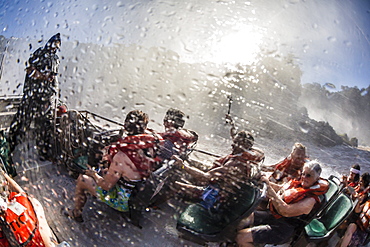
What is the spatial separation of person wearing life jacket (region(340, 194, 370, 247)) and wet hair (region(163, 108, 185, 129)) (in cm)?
54

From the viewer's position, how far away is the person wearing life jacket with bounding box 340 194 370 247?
2.04 ft

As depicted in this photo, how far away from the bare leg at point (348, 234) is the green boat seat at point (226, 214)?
0.34 metres

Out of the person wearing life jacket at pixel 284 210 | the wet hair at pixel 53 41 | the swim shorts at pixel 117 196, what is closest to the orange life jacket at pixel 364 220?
the person wearing life jacket at pixel 284 210

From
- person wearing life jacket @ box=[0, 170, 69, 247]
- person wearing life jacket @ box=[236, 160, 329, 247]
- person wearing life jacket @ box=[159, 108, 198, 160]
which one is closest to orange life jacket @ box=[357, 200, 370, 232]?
person wearing life jacket @ box=[236, 160, 329, 247]

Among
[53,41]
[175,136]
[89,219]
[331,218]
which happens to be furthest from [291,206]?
[53,41]

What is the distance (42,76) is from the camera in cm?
59

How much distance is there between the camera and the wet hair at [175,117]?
49 centimetres

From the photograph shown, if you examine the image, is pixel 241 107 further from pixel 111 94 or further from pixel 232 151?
pixel 111 94

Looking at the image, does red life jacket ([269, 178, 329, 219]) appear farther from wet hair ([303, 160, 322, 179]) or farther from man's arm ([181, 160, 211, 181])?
man's arm ([181, 160, 211, 181])

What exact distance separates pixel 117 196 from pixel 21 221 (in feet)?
0.81

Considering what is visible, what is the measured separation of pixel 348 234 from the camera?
63cm

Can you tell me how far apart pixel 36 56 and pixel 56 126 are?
0.19m

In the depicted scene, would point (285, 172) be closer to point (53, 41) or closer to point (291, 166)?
point (291, 166)

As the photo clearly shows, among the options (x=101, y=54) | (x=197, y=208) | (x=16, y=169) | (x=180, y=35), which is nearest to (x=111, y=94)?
(x=101, y=54)
